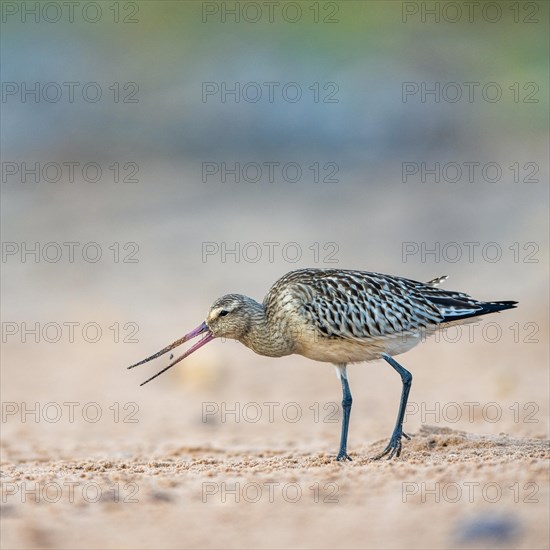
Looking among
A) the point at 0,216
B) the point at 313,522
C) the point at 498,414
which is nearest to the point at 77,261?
the point at 0,216

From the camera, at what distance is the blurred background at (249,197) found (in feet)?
44.3

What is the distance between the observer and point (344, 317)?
875 centimetres

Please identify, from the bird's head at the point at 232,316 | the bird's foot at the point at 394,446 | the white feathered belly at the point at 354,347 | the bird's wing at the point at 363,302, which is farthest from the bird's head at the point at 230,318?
the bird's foot at the point at 394,446

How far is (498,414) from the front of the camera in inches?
467

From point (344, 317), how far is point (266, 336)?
26.2 inches

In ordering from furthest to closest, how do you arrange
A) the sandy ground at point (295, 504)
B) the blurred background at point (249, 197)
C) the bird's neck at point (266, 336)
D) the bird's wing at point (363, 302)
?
the blurred background at point (249, 197) → the bird's neck at point (266, 336) → the bird's wing at point (363, 302) → the sandy ground at point (295, 504)

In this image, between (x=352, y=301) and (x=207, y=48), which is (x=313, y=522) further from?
(x=207, y=48)

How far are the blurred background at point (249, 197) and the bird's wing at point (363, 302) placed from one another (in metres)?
1.56

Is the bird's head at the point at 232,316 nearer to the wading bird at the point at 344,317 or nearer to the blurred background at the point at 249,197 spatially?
the wading bird at the point at 344,317

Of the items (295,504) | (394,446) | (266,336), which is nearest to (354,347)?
(266,336)

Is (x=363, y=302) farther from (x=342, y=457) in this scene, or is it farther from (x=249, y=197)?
(x=249, y=197)

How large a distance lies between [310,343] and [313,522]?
2.65m

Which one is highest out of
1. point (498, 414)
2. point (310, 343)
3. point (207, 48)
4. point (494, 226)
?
point (207, 48)

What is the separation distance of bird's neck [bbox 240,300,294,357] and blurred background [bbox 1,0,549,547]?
1.44m
